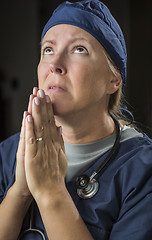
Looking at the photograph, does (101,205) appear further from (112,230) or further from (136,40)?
(136,40)

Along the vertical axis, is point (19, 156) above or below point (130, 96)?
above

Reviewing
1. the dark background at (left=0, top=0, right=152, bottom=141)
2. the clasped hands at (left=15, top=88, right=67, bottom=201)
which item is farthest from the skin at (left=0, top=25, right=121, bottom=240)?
the dark background at (left=0, top=0, right=152, bottom=141)

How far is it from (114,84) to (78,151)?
0.28 m

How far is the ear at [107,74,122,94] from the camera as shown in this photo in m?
1.08

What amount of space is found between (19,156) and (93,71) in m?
0.36

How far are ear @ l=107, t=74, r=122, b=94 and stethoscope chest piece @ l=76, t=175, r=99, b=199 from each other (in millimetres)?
334

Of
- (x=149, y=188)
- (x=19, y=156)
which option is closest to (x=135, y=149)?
(x=149, y=188)

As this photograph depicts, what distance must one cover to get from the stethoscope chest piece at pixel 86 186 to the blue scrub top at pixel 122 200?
0.05 feet

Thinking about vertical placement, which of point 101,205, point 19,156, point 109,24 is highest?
point 109,24

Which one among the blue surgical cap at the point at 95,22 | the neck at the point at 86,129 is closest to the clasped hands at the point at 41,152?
the neck at the point at 86,129

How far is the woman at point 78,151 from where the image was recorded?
0.84 meters

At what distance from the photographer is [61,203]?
832mm

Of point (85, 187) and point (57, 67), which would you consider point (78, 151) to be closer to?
point (85, 187)

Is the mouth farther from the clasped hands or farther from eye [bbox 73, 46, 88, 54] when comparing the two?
eye [bbox 73, 46, 88, 54]
